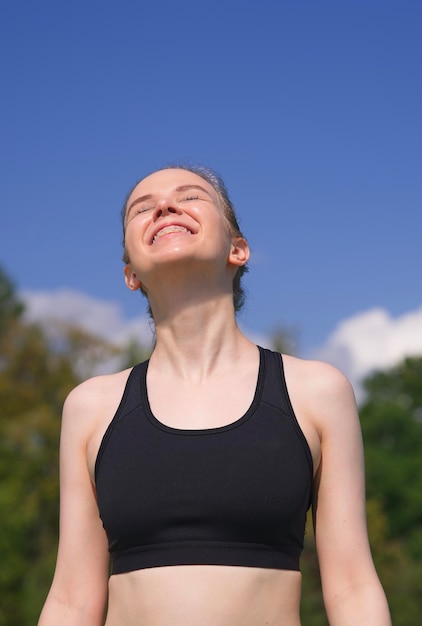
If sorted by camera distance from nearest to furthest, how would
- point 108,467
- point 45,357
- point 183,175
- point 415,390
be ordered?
point 108,467
point 183,175
point 45,357
point 415,390

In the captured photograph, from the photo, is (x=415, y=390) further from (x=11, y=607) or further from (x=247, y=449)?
(x=247, y=449)

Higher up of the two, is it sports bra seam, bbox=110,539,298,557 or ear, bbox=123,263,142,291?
ear, bbox=123,263,142,291

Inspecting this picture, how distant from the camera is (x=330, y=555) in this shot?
126 inches

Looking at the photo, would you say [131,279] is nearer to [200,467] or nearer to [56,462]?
[200,467]

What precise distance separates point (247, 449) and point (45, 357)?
36892mm

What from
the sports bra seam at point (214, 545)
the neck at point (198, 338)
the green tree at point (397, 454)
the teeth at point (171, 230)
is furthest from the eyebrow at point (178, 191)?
the green tree at point (397, 454)

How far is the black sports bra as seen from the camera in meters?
3.02

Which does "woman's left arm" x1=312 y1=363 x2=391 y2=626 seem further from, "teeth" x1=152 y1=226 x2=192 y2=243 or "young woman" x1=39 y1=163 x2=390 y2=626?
"teeth" x1=152 y1=226 x2=192 y2=243

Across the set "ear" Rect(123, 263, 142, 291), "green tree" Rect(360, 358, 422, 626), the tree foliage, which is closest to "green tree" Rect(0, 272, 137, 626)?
the tree foliage

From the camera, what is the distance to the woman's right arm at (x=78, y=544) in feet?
11.0

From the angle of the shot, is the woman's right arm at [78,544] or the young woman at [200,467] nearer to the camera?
the young woman at [200,467]

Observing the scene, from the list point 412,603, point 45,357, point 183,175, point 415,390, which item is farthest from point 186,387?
point 415,390

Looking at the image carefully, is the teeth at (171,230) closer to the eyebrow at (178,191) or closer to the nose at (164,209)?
the nose at (164,209)

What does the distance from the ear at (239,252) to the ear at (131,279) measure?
39cm
